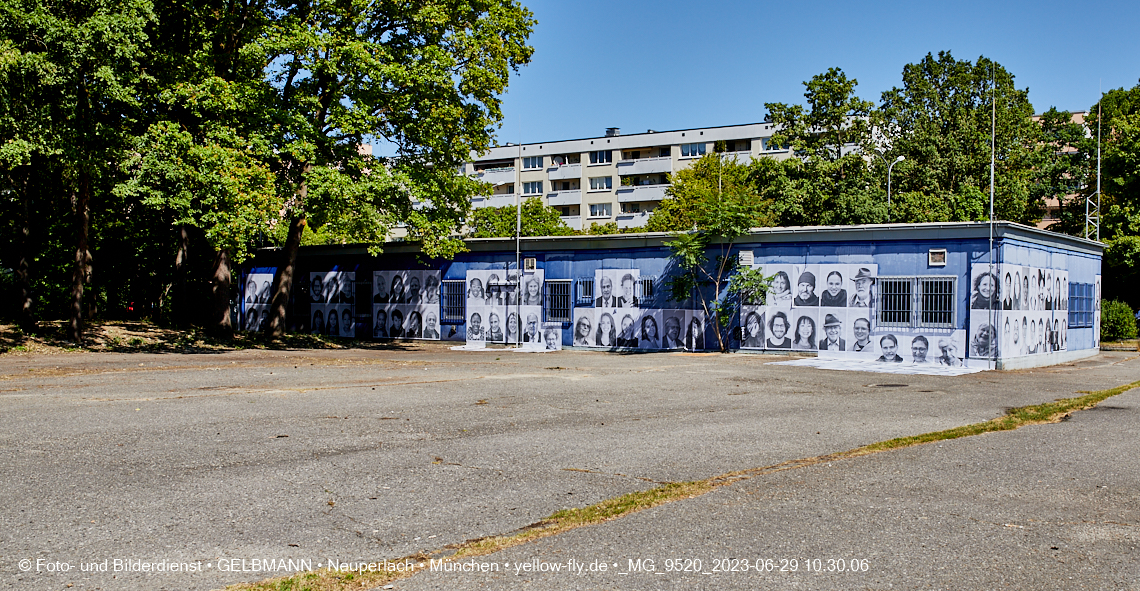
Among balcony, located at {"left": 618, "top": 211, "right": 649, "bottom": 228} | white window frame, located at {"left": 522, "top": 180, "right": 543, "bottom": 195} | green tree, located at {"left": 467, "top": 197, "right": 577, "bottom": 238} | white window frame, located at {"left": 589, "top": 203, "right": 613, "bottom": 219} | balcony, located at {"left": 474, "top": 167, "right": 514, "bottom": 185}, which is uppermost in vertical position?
balcony, located at {"left": 474, "top": 167, "right": 514, "bottom": 185}

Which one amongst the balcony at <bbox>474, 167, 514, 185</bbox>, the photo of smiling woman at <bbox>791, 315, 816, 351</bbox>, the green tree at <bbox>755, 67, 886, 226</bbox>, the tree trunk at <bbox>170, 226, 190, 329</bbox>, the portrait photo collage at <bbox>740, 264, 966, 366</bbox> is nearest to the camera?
the portrait photo collage at <bbox>740, 264, 966, 366</bbox>

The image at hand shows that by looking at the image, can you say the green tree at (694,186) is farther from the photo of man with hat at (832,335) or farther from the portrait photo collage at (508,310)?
the photo of man with hat at (832,335)

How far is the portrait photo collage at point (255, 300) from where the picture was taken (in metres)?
34.7

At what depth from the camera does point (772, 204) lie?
44750mm

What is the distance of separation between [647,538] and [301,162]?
21243 millimetres

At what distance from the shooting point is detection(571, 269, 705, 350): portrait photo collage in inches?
1019

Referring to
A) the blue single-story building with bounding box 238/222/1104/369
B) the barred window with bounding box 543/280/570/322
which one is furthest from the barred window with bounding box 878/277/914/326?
Result: the barred window with bounding box 543/280/570/322

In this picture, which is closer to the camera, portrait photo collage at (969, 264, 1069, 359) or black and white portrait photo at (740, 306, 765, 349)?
portrait photo collage at (969, 264, 1069, 359)

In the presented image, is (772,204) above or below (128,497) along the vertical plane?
above

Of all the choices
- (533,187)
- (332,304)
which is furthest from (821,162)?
(533,187)

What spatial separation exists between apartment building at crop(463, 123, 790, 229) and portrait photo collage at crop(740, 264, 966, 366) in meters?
54.6

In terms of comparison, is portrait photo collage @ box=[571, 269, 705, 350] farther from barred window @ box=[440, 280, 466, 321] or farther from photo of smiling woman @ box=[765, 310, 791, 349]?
barred window @ box=[440, 280, 466, 321]

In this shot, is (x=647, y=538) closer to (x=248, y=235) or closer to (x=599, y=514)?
(x=599, y=514)

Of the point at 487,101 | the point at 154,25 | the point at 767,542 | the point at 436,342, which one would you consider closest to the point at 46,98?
the point at 154,25
